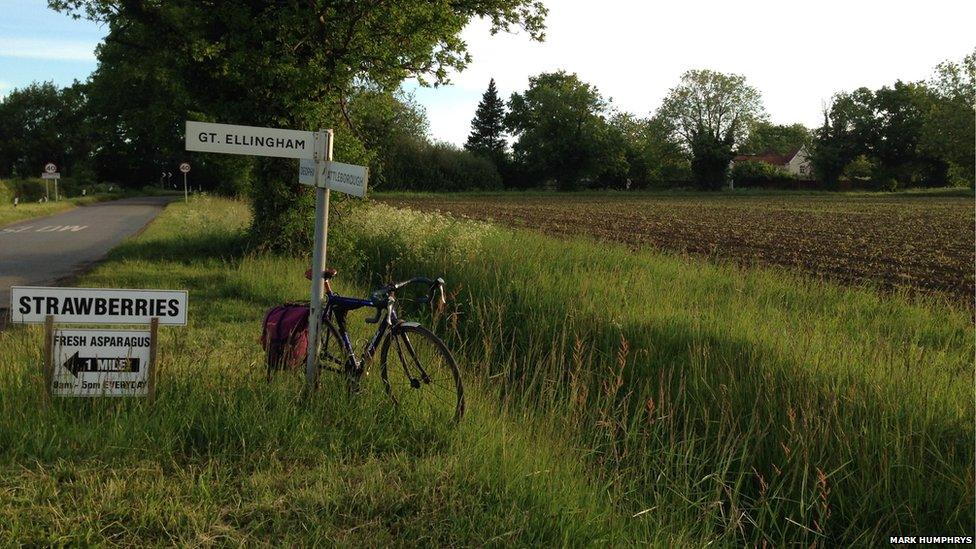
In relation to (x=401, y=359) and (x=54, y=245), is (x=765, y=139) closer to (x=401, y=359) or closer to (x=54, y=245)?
(x=54, y=245)

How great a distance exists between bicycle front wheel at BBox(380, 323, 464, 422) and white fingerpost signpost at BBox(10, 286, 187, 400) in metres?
1.49

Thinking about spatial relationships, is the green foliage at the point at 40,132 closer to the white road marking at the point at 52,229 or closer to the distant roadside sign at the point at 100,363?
the white road marking at the point at 52,229

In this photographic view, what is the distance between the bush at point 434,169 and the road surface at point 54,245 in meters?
40.2

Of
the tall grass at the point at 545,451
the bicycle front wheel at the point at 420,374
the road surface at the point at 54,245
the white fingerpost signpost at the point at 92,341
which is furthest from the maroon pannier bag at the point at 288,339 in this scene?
the road surface at the point at 54,245

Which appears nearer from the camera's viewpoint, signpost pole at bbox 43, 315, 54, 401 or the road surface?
signpost pole at bbox 43, 315, 54, 401

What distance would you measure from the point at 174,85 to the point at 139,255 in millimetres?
3556

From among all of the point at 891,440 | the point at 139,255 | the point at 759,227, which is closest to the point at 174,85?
the point at 139,255

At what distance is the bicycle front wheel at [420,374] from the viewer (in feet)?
15.5

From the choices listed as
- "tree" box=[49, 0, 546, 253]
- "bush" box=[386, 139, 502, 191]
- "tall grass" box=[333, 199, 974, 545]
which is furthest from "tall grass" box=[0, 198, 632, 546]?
"bush" box=[386, 139, 502, 191]

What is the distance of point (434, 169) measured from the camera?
71688mm

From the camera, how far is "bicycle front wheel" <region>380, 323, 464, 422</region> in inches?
186

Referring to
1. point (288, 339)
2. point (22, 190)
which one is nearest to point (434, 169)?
point (22, 190)

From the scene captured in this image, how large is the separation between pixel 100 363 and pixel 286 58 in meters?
7.65

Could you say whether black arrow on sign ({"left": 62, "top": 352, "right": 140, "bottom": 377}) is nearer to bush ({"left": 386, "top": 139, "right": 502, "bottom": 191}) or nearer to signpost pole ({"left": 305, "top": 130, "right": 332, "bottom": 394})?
signpost pole ({"left": 305, "top": 130, "right": 332, "bottom": 394})
